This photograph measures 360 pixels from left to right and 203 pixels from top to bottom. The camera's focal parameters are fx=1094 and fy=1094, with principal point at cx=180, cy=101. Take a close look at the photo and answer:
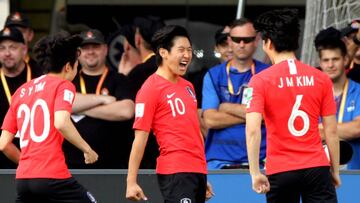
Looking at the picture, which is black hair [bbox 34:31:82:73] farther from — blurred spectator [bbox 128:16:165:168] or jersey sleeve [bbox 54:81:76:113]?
blurred spectator [bbox 128:16:165:168]

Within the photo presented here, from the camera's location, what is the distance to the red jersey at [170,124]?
23.9ft

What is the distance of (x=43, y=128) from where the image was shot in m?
7.40

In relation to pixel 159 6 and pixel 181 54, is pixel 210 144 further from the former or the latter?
pixel 159 6

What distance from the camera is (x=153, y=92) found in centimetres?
729

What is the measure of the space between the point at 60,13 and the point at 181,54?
266 inches

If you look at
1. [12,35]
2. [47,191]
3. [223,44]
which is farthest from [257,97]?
[223,44]

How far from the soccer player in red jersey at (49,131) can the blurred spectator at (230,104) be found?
1.76 meters

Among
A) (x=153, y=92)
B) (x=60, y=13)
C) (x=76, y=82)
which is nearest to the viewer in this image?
(x=153, y=92)

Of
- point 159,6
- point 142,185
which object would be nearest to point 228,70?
point 142,185

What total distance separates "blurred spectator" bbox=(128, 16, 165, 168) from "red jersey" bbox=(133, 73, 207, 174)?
1.81 metres

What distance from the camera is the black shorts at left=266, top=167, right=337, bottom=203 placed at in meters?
7.00

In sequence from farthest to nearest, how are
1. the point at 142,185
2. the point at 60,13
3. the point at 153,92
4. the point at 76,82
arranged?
the point at 60,13, the point at 76,82, the point at 142,185, the point at 153,92

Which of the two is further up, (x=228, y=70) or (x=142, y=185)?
(x=228, y=70)

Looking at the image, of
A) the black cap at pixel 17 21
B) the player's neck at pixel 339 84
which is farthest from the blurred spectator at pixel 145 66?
the player's neck at pixel 339 84
